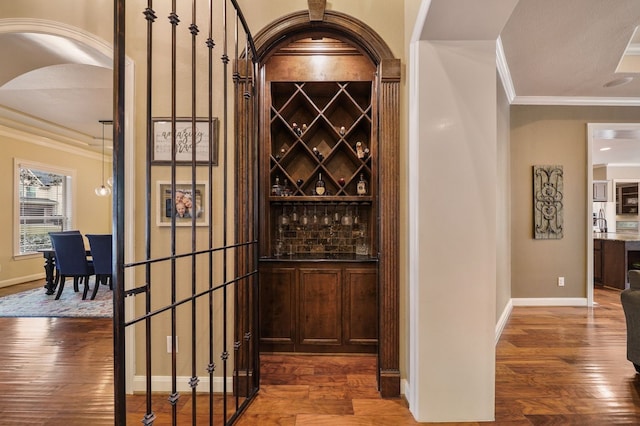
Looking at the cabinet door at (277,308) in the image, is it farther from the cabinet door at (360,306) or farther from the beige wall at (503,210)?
the beige wall at (503,210)

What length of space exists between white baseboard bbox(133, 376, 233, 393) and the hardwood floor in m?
0.08

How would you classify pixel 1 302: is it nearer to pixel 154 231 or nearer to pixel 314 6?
pixel 154 231

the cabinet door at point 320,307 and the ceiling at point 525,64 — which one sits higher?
the ceiling at point 525,64

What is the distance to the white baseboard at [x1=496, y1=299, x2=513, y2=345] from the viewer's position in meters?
3.48

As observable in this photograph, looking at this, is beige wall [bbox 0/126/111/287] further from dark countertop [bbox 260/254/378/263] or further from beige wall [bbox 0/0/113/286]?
dark countertop [bbox 260/254/378/263]

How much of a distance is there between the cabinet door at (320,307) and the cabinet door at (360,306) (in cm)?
7

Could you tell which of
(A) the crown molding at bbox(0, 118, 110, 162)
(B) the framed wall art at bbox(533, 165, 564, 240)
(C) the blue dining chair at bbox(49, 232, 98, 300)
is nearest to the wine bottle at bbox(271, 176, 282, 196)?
(B) the framed wall art at bbox(533, 165, 564, 240)

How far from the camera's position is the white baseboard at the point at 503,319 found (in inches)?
137

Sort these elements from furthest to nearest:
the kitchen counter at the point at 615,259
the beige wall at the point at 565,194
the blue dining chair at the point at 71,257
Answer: the kitchen counter at the point at 615,259
the blue dining chair at the point at 71,257
the beige wall at the point at 565,194

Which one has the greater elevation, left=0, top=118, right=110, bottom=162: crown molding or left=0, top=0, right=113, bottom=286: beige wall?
left=0, top=118, right=110, bottom=162: crown molding

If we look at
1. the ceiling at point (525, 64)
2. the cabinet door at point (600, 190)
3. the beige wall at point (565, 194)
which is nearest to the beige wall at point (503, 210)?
the beige wall at point (565, 194)

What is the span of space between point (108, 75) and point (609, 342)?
19.9ft

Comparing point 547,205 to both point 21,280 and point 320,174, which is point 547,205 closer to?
point 320,174

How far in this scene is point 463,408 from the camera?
6.49 feet
